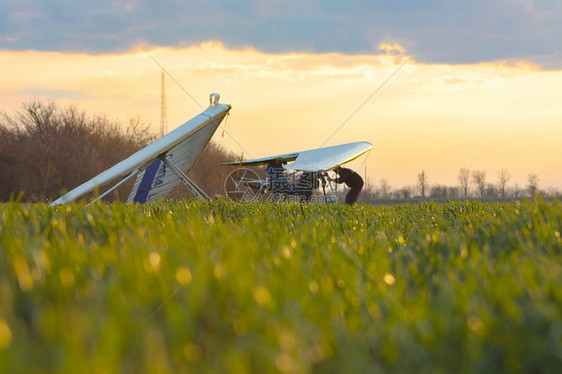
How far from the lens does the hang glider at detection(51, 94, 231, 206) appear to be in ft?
39.0

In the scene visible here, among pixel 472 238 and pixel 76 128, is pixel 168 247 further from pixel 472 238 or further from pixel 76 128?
pixel 76 128

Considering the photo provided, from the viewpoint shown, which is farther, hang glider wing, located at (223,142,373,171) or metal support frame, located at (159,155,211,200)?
hang glider wing, located at (223,142,373,171)

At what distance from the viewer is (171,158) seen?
1338cm

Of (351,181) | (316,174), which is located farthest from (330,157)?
(351,181)

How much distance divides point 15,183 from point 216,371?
36401mm

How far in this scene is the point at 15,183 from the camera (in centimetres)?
3234

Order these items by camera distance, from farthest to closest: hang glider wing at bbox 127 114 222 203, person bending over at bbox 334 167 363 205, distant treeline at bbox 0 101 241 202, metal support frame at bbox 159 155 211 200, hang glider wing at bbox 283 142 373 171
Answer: distant treeline at bbox 0 101 241 202 → hang glider wing at bbox 283 142 373 171 → person bending over at bbox 334 167 363 205 → hang glider wing at bbox 127 114 222 203 → metal support frame at bbox 159 155 211 200

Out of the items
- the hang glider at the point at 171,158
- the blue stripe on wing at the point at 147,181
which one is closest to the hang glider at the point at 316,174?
the hang glider at the point at 171,158

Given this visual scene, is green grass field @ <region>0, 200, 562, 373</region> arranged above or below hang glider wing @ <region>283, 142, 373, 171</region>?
below

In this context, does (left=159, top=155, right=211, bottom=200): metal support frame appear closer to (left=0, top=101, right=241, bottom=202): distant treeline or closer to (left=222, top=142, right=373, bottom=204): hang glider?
(left=222, top=142, right=373, bottom=204): hang glider

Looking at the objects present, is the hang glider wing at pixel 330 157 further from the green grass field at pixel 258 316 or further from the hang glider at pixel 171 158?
the green grass field at pixel 258 316

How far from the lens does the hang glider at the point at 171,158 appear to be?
11873mm

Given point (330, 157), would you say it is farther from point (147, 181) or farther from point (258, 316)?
point (258, 316)

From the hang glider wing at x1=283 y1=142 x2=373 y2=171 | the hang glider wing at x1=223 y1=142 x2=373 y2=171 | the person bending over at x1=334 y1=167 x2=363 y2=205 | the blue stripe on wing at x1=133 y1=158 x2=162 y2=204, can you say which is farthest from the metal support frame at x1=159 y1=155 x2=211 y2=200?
the person bending over at x1=334 y1=167 x2=363 y2=205
